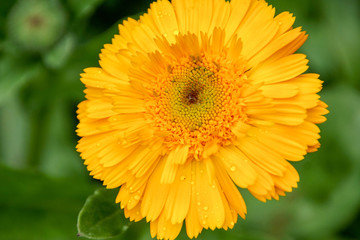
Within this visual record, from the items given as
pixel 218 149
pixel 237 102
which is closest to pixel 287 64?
pixel 237 102

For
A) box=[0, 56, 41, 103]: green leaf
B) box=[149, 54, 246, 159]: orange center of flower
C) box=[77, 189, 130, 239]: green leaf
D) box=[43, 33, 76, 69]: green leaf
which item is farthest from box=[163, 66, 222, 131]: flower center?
box=[0, 56, 41, 103]: green leaf

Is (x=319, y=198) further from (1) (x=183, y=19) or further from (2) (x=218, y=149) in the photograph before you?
(1) (x=183, y=19)

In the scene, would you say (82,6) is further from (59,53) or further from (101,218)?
(101,218)

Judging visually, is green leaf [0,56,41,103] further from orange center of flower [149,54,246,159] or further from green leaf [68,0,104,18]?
orange center of flower [149,54,246,159]

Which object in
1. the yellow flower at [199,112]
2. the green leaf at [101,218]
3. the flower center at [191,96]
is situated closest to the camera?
the yellow flower at [199,112]

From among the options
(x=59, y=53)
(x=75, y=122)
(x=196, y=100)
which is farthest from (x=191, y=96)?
(x=75, y=122)

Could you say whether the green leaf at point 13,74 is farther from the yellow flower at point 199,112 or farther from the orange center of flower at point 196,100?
the orange center of flower at point 196,100

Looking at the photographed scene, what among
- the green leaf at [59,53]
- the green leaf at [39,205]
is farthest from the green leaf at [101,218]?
the green leaf at [59,53]

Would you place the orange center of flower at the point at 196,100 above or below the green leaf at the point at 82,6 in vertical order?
below
